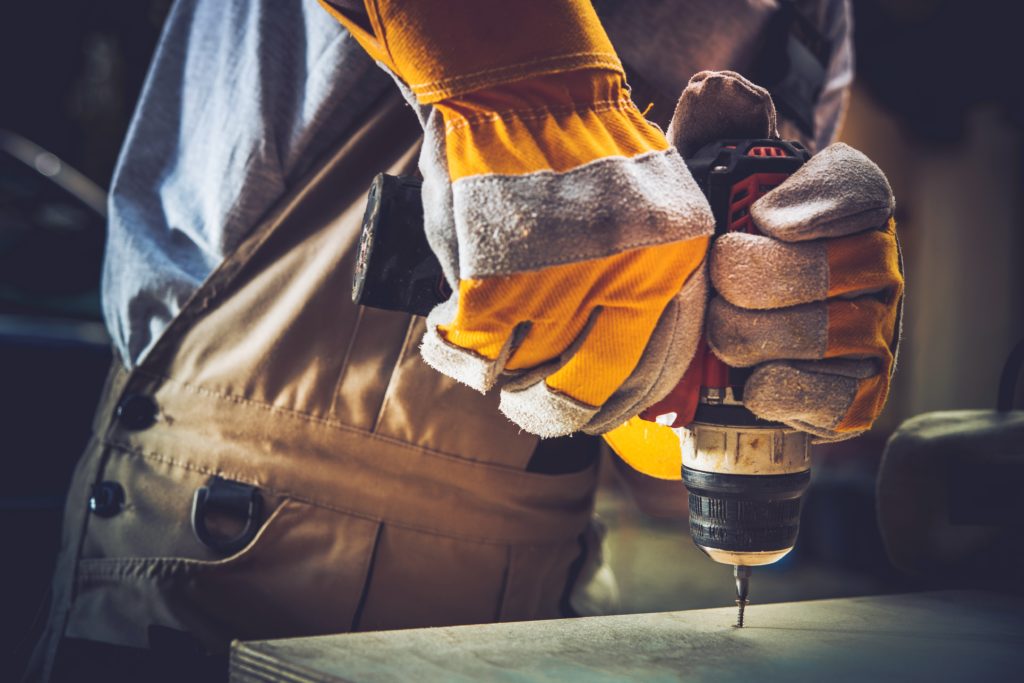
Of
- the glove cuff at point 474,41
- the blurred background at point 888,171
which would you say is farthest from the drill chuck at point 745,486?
the blurred background at point 888,171

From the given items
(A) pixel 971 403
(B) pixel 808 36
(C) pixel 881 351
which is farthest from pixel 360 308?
(A) pixel 971 403

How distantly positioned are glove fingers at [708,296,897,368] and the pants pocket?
0.47 m

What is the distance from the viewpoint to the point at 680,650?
2.69ft

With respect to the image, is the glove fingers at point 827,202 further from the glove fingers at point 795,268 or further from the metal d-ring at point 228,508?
the metal d-ring at point 228,508

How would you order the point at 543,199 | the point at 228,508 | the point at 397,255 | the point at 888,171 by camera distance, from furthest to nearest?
1. the point at 888,171
2. the point at 228,508
3. the point at 397,255
4. the point at 543,199

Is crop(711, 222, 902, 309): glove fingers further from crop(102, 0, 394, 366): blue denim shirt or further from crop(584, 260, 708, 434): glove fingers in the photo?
crop(102, 0, 394, 366): blue denim shirt

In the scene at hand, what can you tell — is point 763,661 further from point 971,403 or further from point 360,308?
point 971,403

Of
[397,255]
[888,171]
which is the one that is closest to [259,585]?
[397,255]

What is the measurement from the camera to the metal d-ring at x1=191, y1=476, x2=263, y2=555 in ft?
3.17

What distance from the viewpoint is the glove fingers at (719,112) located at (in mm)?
832

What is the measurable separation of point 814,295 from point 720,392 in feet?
0.41

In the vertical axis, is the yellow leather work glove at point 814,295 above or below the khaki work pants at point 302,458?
above

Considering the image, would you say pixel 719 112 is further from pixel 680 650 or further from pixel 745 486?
pixel 680 650

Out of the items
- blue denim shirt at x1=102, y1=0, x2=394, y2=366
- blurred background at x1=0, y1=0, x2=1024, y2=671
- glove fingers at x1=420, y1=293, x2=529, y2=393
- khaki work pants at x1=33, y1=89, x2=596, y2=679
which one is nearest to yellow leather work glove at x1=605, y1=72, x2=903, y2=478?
glove fingers at x1=420, y1=293, x2=529, y2=393
